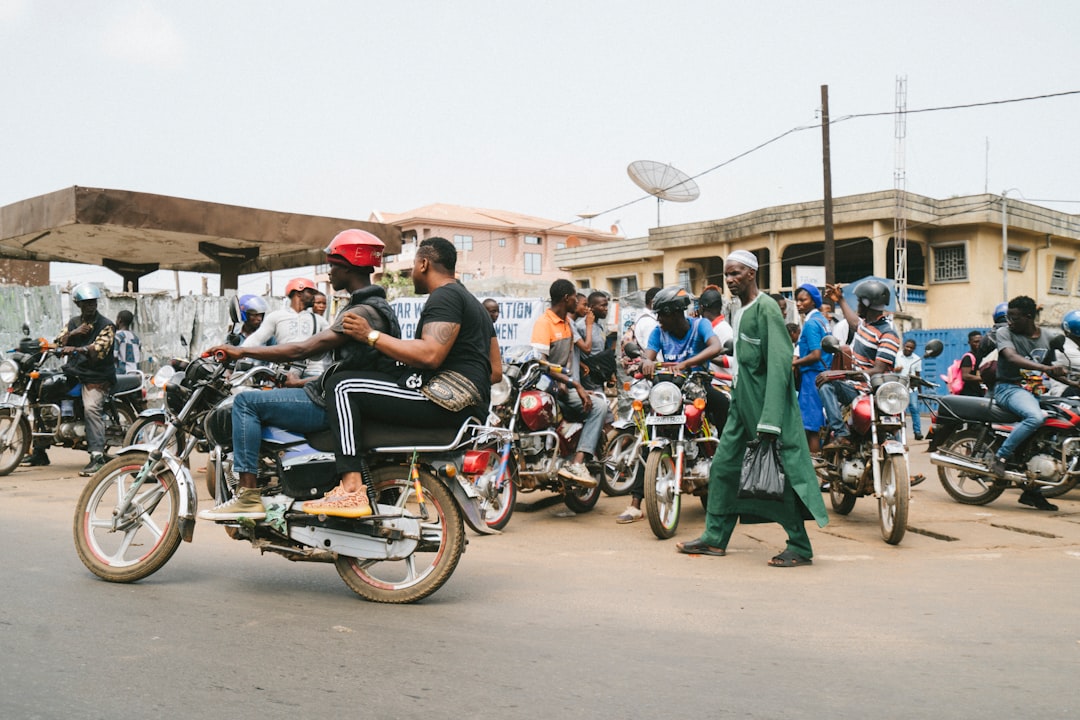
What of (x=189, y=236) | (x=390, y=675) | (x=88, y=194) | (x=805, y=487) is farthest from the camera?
(x=189, y=236)

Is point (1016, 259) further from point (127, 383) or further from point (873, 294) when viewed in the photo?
point (127, 383)

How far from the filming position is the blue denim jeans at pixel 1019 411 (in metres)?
8.11

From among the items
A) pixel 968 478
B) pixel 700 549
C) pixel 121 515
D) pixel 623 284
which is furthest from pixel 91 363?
pixel 623 284

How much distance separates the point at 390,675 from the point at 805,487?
10.7 feet

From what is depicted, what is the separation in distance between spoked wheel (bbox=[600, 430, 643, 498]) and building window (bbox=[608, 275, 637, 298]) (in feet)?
105

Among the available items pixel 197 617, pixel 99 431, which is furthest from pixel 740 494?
pixel 99 431

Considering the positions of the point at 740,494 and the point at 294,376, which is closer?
the point at 740,494

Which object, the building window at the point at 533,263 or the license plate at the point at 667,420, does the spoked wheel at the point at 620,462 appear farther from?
the building window at the point at 533,263

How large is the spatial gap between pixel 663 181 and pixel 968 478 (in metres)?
25.1

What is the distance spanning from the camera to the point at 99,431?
1002cm

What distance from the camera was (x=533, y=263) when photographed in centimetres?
7212

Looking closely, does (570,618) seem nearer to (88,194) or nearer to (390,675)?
(390,675)

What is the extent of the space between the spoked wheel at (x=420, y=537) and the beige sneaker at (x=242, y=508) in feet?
1.60

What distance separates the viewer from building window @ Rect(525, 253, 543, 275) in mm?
A: 71644
